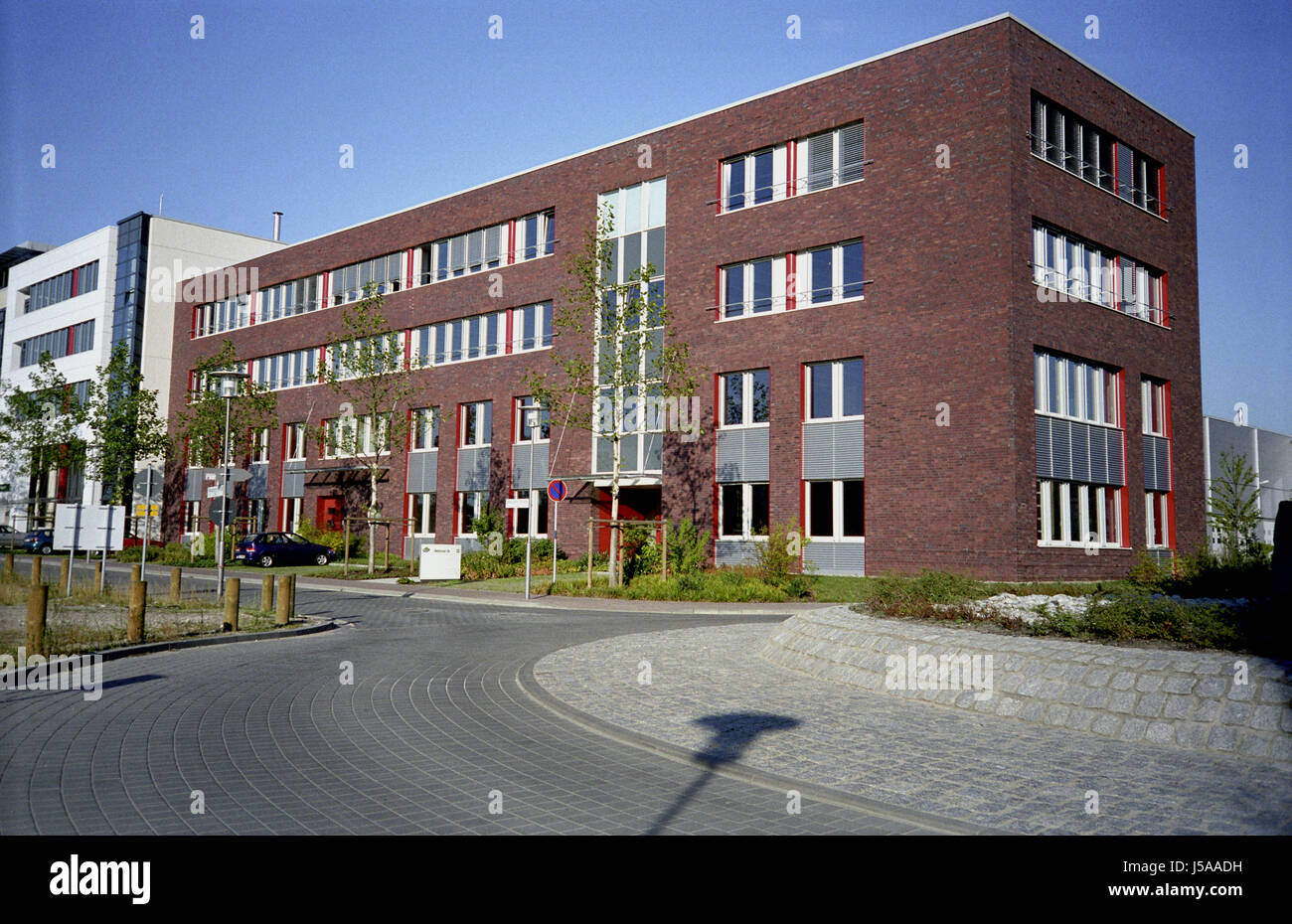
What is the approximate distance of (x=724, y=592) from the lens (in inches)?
884

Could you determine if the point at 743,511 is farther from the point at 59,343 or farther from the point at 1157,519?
the point at 59,343

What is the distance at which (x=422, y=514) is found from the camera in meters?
39.8

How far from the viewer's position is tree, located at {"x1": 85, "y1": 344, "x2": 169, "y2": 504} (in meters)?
46.7

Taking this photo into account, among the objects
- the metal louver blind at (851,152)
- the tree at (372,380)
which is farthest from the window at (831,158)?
the tree at (372,380)

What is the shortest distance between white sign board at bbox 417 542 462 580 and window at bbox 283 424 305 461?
19938mm

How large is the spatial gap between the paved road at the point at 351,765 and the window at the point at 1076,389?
66.6 feet

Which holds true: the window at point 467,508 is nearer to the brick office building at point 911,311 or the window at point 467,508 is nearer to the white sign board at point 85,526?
the brick office building at point 911,311

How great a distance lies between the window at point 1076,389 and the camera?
2639cm

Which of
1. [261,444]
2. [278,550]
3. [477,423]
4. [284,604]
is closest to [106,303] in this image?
[261,444]

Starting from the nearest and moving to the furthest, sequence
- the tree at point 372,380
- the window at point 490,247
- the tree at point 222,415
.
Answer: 1. the tree at point 372,380
2. the window at point 490,247
3. the tree at point 222,415

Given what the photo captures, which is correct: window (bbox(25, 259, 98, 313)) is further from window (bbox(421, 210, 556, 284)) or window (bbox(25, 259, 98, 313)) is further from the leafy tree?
window (bbox(421, 210, 556, 284))

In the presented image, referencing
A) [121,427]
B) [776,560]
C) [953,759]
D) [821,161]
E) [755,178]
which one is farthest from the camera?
[121,427]

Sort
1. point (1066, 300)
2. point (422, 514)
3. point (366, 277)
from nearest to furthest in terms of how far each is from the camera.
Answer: point (1066, 300) < point (422, 514) < point (366, 277)

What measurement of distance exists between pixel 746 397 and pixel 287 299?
94.0 ft
